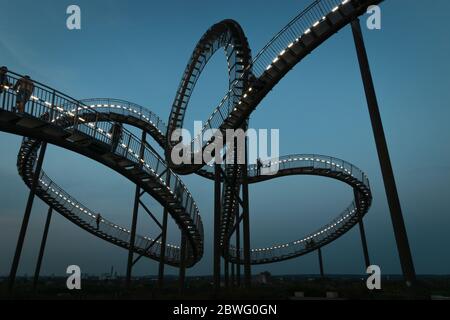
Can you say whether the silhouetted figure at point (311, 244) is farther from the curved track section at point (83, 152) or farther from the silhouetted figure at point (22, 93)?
the silhouetted figure at point (22, 93)

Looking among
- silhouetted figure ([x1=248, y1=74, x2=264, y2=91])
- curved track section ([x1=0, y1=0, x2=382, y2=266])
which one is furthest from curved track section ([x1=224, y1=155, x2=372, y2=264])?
silhouetted figure ([x1=248, y1=74, x2=264, y2=91])

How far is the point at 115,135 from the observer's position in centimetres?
1159

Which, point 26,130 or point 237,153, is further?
point 237,153

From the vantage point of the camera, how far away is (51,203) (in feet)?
65.1

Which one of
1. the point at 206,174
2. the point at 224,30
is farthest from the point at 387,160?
the point at 206,174

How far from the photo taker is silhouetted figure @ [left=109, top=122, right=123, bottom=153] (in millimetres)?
11398

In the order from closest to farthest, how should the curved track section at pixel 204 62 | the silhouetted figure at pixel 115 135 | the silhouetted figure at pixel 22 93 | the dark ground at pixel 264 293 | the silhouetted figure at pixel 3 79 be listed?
the silhouetted figure at pixel 3 79
the silhouetted figure at pixel 22 93
the dark ground at pixel 264 293
the silhouetted figure at pixel 115 135
the curved track section at pixel 204 62

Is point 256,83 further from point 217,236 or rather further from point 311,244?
point 311,244

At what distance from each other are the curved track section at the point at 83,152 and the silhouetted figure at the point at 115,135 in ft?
0.48

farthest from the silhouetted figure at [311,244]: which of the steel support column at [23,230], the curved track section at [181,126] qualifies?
the steel support column at [23,230]

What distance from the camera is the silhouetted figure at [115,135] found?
37.4ft

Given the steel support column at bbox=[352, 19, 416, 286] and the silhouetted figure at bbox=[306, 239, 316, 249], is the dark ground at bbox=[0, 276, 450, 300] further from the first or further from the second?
the silhouetted figure at bbox=[306, 239, 316, 249]
